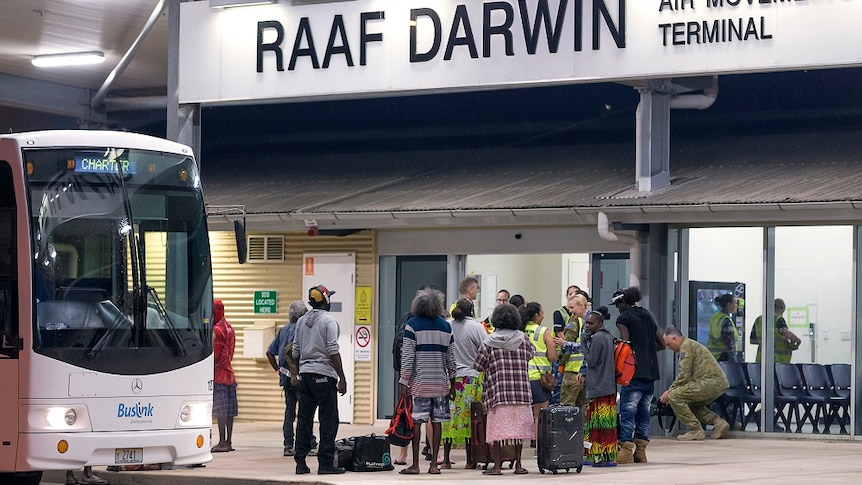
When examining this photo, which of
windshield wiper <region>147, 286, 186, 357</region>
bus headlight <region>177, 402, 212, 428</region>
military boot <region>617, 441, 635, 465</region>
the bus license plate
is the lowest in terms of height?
military boot <region>617, 441, 635, 465</region>

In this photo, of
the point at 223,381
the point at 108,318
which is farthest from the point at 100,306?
the point at 223,381

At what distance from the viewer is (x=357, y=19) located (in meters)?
18.4

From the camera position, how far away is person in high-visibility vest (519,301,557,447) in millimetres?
15375

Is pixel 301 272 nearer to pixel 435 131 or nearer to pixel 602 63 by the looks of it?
pixel 435 131

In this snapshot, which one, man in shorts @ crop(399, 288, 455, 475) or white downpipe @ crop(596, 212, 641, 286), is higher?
white downpipe @ crop(596, 212, 641, 286)

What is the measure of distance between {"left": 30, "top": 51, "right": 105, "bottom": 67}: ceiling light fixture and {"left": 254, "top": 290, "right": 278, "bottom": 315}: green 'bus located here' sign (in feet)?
14.0

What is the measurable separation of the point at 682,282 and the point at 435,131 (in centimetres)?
538

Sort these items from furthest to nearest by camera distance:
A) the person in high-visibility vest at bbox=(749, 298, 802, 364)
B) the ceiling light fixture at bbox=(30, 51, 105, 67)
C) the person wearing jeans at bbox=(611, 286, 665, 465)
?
1. the ceiling light fixture at bbox=(30, 51, 105, 67)
2. the person in high-visibility vest at bbox=(749, 298, 802, 364)
3. the person wearing jeans at bbox=(611, 286, 665, 465)

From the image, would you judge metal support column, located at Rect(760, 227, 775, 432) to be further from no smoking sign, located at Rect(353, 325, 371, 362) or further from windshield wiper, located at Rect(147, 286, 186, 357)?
windshield wiper, located at Rect(147, 286, 186, 357)

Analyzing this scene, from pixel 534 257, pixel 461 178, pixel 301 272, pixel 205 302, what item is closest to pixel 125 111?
pixel 301 272

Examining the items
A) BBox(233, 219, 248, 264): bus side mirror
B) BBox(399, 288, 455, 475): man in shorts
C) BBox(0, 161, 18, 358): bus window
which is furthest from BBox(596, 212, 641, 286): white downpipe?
BBox(0, 161, 18, 358): bus window

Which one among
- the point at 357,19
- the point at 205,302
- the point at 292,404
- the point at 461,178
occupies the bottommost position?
the point at 292,404

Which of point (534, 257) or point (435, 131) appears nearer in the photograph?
point (534, 257)

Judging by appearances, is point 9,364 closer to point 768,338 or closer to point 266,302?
point 768,338
